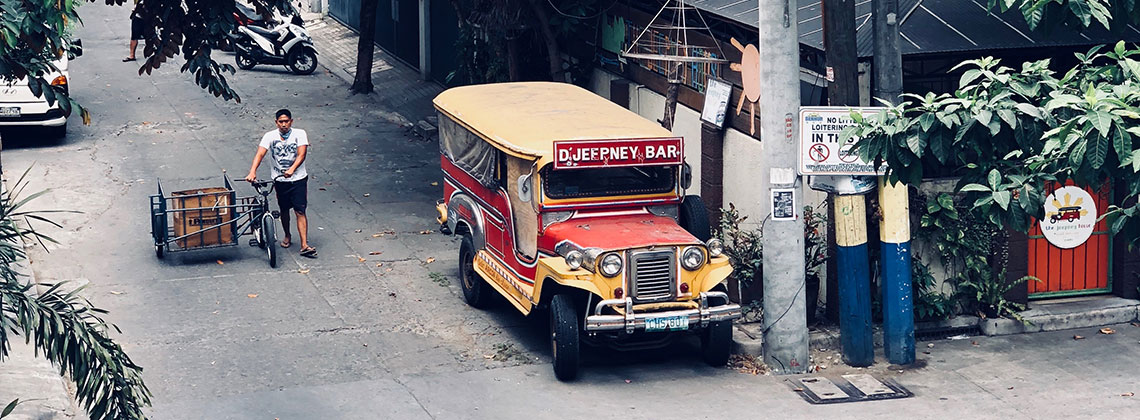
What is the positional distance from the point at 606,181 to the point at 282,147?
14.9ft

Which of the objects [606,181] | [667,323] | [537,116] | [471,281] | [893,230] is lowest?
[667,323]

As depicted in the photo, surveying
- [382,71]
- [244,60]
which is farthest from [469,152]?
[244,60]

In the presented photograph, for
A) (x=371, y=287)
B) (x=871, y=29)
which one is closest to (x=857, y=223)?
(x=871, y=29)

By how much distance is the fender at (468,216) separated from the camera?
14.0 meters

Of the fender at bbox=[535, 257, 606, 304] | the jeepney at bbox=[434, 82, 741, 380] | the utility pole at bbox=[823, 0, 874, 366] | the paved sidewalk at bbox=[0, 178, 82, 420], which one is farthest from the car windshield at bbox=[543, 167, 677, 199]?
the paved sidewalk at bbox=[0, 178, 82, 420]

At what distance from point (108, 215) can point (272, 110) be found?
299 inches

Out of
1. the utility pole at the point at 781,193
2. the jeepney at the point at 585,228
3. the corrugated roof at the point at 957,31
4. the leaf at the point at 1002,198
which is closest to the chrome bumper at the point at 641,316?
the jeepney at the point at 585,228

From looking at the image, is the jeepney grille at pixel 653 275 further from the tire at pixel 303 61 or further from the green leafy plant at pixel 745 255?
the tire at pixel 303 61

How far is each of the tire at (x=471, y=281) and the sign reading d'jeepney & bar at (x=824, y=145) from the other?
147 inches

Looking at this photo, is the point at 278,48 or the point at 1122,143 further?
the point at 278,48

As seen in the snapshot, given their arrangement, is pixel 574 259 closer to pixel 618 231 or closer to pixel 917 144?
pixel 618 231

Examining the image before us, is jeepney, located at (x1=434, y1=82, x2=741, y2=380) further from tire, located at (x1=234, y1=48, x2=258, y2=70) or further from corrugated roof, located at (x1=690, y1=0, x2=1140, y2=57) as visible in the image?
tire, located at (x1=234, y1=48, x2=258, y2=70)

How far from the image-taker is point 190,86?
2719cm

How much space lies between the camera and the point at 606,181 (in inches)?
506
